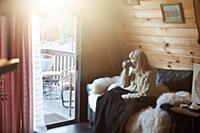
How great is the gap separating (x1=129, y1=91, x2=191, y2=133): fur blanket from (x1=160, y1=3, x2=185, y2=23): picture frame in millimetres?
905

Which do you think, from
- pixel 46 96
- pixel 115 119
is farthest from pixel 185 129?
pixel 46 96

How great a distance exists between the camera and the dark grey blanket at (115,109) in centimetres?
374

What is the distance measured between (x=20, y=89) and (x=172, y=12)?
2130 millimetres

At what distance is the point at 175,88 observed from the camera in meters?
4.22

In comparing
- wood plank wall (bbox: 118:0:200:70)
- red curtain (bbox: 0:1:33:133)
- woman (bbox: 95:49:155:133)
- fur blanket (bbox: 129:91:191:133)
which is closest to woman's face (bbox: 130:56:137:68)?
woman (bbox: 95:49:155:133)

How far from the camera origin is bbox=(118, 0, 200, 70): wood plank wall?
3904mm

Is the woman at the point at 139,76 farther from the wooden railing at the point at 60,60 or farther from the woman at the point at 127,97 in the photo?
the wooden railing at the point at 60,60

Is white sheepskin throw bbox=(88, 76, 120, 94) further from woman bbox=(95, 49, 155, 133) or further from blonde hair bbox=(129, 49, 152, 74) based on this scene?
blonde hair bbox=(129, 49, 152, 74)

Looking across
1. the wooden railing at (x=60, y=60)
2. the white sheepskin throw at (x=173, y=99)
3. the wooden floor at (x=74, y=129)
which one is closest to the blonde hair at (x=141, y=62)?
the white sheepskin throw at (x=173, y=99)

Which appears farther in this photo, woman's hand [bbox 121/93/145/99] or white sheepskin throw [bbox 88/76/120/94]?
white sheepskin throw [bbox 88/76/120/94]

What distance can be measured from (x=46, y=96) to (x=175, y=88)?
10.2ft

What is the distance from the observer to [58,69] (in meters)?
6.88

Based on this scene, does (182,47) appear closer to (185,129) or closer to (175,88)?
(175,88)

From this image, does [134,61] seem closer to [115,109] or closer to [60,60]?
[115,109]
